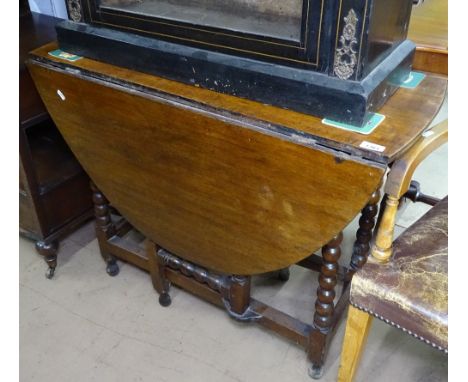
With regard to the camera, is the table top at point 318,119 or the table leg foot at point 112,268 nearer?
the table top at point 318,119

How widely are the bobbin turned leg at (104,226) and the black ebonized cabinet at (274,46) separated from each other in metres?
0.48

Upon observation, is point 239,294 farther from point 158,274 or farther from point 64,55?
point 64,55

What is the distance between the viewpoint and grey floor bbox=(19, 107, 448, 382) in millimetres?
1466

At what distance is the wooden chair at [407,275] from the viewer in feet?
3.32

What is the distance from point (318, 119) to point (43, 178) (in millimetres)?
1049

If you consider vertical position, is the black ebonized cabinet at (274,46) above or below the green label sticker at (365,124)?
above

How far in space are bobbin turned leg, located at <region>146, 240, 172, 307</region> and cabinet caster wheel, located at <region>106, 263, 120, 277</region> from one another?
208 mm

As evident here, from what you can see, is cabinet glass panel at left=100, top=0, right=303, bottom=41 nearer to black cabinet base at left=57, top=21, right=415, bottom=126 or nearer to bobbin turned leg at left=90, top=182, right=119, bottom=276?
black cabinet base at left=57, top=21, right=415, bottom=126

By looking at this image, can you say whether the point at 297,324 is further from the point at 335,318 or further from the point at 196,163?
the point at 196,163

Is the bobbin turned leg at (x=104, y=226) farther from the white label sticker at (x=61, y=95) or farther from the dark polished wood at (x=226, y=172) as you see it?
the white label sticker at (x=61, y=95)

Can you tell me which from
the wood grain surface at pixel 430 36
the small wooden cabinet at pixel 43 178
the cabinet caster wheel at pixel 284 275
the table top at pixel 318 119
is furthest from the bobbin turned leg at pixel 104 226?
the wood grain surface at pixel 430 36

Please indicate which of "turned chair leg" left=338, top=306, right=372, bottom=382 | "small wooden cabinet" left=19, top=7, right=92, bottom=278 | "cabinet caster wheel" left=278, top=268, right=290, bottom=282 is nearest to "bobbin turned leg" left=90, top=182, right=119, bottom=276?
"small wooden cabinet" left=19, top=7, right=92, bottom=278

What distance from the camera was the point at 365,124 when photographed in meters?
1.04

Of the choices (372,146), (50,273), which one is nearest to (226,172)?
(372,146)
